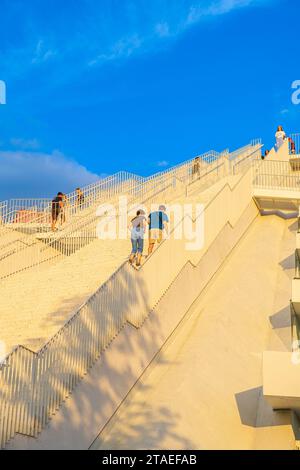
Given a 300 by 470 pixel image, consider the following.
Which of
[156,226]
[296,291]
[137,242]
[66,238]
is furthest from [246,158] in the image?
[137,242]

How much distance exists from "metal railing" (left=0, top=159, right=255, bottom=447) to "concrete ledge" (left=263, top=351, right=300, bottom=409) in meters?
3.69

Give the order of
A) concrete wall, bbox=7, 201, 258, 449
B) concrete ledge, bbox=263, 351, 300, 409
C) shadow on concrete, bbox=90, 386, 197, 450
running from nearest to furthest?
concrete wall, bbox=7, 201, 258, 449
concrete ledge, bbox=263, 351, 300, 409
shadow on concrete, bbox=90, 386, 197, 450

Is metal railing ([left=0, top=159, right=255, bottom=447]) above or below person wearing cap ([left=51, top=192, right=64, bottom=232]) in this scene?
below

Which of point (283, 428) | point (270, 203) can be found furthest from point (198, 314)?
point (270, 203)

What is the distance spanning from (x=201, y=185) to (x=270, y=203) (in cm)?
313

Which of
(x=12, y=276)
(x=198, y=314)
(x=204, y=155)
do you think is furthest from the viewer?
(x=204, y=155)

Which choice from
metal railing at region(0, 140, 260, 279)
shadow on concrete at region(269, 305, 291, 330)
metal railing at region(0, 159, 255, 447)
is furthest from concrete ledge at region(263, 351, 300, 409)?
metal railing at region(0, 140, 260, 279)

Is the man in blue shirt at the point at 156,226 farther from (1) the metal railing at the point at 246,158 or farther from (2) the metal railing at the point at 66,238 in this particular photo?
(1) the metal railing at the point at 246,158

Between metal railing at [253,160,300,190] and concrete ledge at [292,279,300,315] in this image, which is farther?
metal railing at [253,160,300,190]

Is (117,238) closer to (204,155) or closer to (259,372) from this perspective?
(259,372)

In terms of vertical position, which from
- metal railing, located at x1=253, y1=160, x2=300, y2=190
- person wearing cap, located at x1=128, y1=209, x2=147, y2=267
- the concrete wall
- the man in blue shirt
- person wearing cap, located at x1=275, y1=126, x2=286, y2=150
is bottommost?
the concrete wall

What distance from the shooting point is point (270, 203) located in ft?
86.3

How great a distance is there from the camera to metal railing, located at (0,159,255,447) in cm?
1052

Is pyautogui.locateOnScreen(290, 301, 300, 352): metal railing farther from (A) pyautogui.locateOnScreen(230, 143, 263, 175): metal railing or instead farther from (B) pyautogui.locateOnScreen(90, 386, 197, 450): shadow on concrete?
(A) pyautogui.locateOnScreen(230, 143, 263, 175): metal railing
